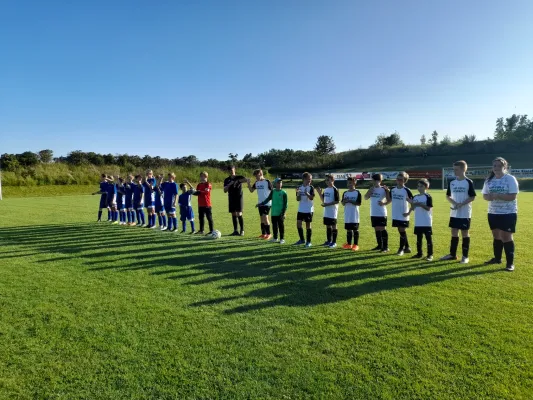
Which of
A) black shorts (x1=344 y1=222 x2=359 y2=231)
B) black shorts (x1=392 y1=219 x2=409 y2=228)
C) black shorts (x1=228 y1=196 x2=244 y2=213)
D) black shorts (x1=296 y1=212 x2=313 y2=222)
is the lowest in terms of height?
black shorts (x1=344 y1=222 x2=359 y2=231)

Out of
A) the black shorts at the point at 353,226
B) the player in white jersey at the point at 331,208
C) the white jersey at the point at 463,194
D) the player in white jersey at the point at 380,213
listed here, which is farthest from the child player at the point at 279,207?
the white jersey at the point at 463,194

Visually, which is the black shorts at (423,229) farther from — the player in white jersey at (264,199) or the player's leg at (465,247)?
the player in white jersey at (264,199)

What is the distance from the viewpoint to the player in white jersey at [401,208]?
756cm

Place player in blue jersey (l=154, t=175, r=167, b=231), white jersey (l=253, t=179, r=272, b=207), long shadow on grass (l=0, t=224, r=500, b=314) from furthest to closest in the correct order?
1. player in blue jersey (l=154, t=175, r=167, b=231)
2. white jersey (l=253, t=179, r=272, b=207)
3. long shadow on grass (l=0, t=224, r=500, b=314)

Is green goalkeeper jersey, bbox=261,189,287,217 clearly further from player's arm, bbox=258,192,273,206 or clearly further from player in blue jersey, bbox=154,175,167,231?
player in blue jersey, bbox=154,175,167,231

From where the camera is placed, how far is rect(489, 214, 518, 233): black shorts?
625cm

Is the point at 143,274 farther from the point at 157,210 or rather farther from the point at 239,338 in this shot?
the point at 157,210

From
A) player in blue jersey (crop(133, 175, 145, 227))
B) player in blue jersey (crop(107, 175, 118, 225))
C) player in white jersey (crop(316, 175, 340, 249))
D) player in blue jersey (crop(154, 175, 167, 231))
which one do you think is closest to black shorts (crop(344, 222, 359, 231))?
player in white jersey (crop(316, 175, 340, 249))

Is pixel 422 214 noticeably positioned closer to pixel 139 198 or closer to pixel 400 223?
pixel 400 223

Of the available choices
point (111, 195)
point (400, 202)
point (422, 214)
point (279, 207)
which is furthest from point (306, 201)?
point (111, 195)

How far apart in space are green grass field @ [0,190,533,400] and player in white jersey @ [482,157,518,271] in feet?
1.67

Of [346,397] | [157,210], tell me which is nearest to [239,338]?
[346,397]

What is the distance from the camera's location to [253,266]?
658cm

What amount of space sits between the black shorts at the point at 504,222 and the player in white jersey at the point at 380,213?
6.77ft
